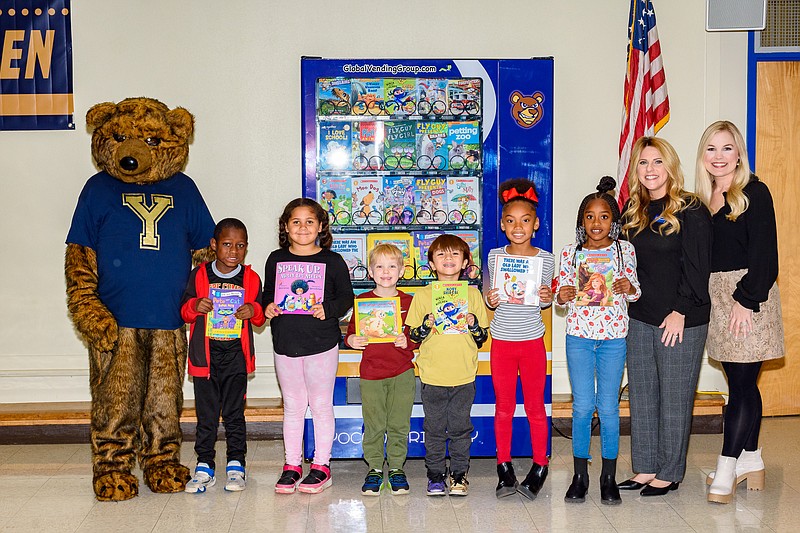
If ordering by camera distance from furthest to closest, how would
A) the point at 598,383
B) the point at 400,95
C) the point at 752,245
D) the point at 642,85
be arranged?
the point at 642,85 → the point at 400,95 → the point at 598,383 → the point at 752,245

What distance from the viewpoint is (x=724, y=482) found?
13.3ft

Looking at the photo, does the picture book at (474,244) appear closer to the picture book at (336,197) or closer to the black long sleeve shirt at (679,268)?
the picture book at (336,197)

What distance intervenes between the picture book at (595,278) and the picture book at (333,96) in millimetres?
1485

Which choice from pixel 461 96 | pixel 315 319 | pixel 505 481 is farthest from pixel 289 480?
pixel 461 96

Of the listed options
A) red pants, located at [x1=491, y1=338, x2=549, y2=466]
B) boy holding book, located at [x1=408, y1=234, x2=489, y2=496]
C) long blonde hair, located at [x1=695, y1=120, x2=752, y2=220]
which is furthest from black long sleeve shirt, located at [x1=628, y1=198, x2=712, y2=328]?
boy holding book, located at [x1=408, y1=234, x2=489, y2=496]

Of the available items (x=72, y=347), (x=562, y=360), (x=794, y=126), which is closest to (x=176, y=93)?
(x=72, y=347)

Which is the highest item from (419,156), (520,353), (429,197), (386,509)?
(419,156)

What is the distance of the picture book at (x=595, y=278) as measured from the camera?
3.95 meters

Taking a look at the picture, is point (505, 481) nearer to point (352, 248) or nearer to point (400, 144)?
point (352, 248)

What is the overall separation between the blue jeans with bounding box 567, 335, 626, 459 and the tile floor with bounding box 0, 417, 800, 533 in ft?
0.98

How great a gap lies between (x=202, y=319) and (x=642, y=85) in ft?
9.81

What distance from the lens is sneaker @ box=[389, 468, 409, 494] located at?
4.20 m

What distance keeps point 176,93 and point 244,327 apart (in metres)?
1.92

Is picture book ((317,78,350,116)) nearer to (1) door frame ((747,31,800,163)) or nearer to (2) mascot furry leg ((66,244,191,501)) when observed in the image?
(2) mascot furry leg ((66,244,191,501))
